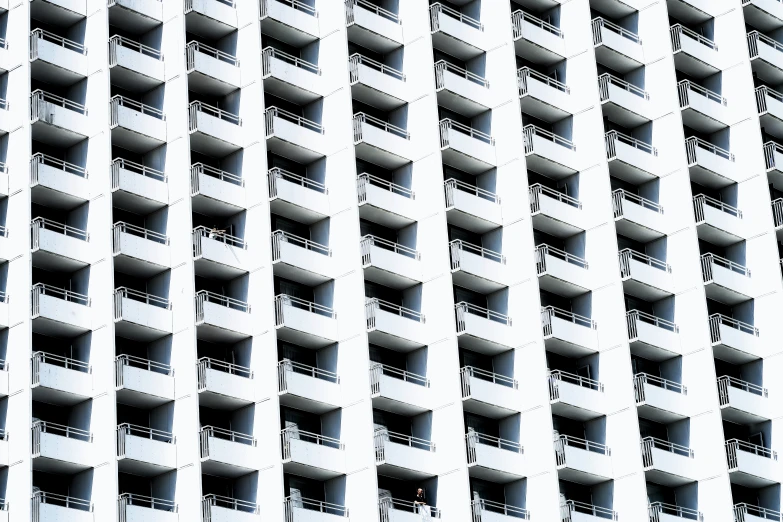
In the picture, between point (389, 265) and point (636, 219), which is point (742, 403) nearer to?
point (636, 219)

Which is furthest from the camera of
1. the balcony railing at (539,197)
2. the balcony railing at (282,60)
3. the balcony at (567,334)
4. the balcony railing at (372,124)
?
the balcony railing at (539,197)

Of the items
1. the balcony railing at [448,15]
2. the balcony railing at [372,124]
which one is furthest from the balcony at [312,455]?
the balcony railing at [448,15]

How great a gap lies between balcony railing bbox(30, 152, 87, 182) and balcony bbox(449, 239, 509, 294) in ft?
55.4

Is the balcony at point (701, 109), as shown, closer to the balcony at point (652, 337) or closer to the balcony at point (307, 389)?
the balcony at point (652, 337)

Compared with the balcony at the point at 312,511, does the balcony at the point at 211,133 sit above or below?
above

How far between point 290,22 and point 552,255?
16152 mm

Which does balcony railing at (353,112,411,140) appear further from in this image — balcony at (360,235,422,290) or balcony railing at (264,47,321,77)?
balcony at (360,235,422,290)

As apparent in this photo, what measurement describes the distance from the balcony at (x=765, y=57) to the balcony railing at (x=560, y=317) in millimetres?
18926

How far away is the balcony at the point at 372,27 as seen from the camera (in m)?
91.4

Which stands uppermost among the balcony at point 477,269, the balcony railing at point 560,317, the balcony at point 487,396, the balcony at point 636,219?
the balcony at point 636,219

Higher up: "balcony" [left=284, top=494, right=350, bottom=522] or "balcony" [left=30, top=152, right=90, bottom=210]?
"balcony" [left=30, top=152, right=90, bottom=210]

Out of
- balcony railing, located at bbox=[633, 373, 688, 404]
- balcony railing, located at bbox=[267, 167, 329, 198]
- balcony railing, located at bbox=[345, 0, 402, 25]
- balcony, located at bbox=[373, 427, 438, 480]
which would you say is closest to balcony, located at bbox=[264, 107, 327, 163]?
balcony railing, located at bbox=[267, 167, 329, 198]

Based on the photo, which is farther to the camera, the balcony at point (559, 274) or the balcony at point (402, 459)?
the balcony at point (559, 274)

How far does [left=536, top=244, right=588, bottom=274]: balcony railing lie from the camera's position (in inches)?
3521
